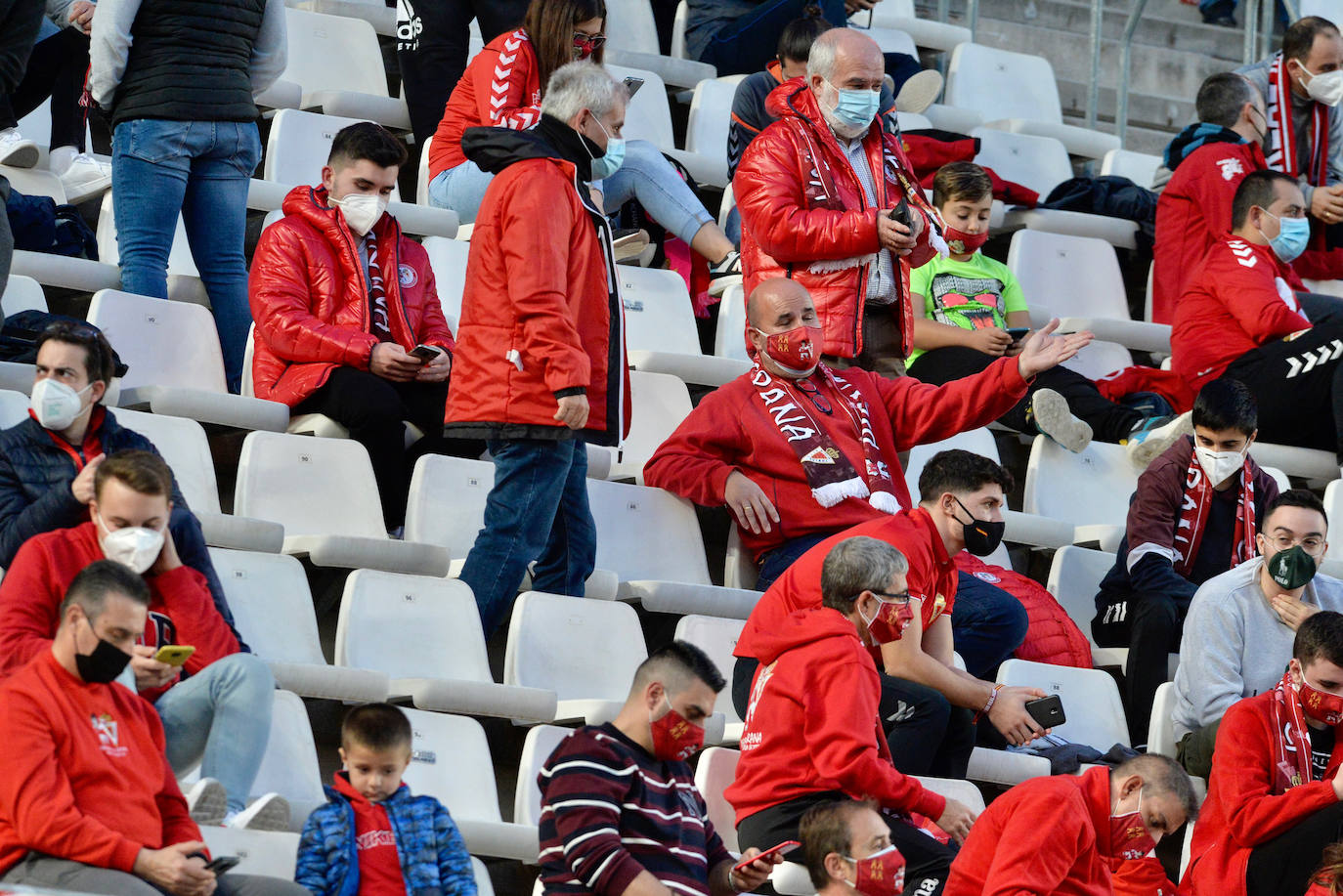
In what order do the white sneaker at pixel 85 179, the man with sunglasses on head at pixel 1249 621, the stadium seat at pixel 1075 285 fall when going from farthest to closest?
1. the stadium seat at pixel 1075 285
2. the white sneaker at pixel 85 179
3. the man with sunglasses on head at pixel 1249 621

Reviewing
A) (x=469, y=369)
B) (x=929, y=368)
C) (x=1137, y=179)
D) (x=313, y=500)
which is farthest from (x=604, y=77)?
(x=1137, y=179)

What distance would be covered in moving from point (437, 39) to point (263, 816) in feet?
11.3

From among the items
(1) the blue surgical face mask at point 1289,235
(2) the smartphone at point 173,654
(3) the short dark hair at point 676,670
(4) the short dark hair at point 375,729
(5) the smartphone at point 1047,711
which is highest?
(2) the smartphone at point 173,654

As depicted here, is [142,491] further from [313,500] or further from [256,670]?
[313,500]

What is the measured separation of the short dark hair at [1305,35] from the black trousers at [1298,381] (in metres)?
1.32

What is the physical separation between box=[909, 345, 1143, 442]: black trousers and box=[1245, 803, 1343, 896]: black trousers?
1874mm

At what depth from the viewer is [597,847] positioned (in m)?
3.74

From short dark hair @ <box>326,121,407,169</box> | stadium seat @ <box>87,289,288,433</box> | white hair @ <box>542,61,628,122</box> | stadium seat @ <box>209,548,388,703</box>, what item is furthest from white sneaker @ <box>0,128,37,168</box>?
stadium seat @ <box>209,548,388,703</box>

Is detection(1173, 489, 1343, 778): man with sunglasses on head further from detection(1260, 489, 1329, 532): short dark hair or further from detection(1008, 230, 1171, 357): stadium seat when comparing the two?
detection(1008, 230, 1171, 357): stadium seat

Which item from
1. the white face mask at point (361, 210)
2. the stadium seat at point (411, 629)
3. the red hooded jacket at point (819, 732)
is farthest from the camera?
the white face mask at point (361, 210)

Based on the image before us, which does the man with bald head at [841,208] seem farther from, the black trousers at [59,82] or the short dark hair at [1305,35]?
the short dark hair at [1305,35]

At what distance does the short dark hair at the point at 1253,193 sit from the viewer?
6918 millimetres

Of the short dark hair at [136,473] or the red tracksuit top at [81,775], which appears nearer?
the red tracksuit top at [81,775]

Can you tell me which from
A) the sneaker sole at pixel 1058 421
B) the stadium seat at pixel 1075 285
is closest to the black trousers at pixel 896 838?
the sneaker sole at pixel 1058 421
